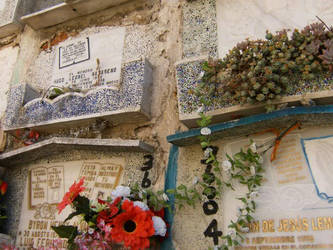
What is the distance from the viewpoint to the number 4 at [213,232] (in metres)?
2.40

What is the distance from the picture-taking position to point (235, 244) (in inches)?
87.3

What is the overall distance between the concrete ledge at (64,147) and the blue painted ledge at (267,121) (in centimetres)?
38

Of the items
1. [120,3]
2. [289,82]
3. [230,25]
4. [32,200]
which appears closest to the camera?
[289,82]

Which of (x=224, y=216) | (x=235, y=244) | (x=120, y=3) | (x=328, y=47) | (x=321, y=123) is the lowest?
(x=235, y=244)

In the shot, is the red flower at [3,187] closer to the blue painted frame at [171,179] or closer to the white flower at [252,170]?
the blue painted frame at [171,179]

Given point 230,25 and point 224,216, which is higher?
point 230,25

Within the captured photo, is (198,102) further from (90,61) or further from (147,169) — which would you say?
(90,61)

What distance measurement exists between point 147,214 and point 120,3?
8.28 feet

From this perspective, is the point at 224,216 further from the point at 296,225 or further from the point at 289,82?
the point at 289,82

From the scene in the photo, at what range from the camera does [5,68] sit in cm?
451

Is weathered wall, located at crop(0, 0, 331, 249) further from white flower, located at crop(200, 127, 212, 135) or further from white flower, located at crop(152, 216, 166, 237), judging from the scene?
white flower, located at crop(200, 127, 212, 135)

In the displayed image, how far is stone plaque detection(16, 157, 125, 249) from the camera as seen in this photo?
119 inches

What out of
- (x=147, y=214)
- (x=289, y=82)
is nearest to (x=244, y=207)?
(x=147, y=214)

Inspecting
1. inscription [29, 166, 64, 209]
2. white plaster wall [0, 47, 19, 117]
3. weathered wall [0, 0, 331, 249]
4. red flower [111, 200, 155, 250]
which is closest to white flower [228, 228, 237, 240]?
weathered wall [0, 0, 331, 249]
